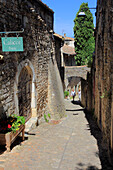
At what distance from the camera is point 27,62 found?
727cm

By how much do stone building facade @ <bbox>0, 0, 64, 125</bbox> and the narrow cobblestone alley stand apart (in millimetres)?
1171

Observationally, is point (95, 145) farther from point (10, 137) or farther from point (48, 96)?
point (48, 96)

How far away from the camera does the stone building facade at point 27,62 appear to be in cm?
552

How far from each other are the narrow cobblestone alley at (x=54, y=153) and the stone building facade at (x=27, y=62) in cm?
117

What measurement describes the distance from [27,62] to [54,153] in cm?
364

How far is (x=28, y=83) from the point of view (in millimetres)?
7930

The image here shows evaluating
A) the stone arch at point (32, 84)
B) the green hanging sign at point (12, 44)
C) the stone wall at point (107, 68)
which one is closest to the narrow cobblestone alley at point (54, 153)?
the stone wall at point (107, 68)

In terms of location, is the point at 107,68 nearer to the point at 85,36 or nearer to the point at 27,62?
the point at 27,62

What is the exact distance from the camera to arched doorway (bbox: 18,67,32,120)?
23.1 ft

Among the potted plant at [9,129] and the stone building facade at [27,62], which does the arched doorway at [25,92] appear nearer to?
the stone building facade at [27,62]

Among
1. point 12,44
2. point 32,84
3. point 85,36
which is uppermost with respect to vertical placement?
point 85,36

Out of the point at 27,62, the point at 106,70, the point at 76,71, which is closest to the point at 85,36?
the point at 76,71

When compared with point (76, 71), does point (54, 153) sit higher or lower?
lower

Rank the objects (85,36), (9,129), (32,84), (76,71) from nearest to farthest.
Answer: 1. (9,129)
2. (32,84)
3. (76,71)
4. (85,36)
